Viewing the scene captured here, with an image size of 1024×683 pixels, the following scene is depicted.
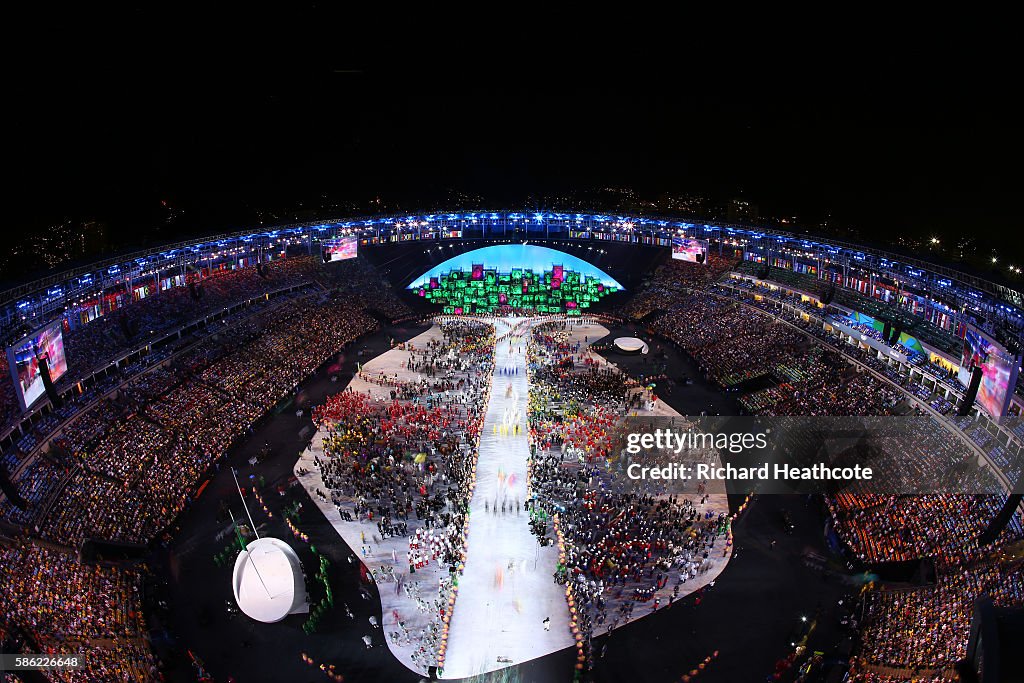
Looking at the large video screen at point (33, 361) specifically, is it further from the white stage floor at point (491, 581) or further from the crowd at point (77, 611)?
the white stage floor at point (491, 581)

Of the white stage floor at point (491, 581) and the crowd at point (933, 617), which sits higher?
the crowd at point (933, 617)

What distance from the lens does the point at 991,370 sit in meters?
22.7

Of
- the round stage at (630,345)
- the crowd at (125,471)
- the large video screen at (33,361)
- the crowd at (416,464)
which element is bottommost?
the round stage at (630,345)

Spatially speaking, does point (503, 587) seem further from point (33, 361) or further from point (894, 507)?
point (33, 361)

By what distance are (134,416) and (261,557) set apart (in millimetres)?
14020

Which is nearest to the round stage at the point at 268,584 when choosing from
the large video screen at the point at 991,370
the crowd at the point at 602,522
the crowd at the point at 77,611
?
the crowd at the point at 77,611

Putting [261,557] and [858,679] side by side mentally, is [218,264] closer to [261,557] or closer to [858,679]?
[261,557]

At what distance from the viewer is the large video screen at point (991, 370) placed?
69.6 ft

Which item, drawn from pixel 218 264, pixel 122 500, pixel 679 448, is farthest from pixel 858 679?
pixel 218 264

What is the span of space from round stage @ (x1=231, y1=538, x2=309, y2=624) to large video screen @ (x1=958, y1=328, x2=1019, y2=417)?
25278mm

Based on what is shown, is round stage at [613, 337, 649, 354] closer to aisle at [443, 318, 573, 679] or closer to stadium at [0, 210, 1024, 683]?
stadium at [0, 210, 1024, 683]

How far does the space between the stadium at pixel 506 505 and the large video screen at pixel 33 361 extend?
0.50 ft

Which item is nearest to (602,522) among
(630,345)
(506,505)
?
(506,505)

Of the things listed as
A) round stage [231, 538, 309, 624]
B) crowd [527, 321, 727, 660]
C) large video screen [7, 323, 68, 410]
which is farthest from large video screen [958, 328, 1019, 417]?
large video screen [7, 323, 68, 410]
